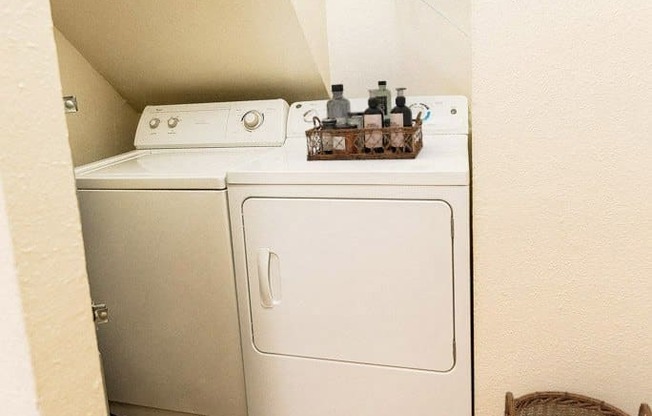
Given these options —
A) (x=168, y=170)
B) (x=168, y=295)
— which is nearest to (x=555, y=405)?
(x=168, y=295)

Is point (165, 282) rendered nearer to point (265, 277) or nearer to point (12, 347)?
point (265, 277)

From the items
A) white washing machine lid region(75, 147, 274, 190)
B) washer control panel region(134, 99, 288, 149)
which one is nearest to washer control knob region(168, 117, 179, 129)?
washer control panel region(134, 99, 288, 149)

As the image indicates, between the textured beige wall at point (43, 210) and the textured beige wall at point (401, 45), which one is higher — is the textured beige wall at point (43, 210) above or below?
below

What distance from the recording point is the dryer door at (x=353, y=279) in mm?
1662

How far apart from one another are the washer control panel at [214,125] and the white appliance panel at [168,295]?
1.74 feet

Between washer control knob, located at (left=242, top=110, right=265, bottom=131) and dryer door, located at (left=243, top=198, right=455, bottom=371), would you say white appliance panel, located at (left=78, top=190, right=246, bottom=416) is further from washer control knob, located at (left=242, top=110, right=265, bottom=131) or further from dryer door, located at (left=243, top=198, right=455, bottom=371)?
washer control knob, located at (left=242, top=110, right=265, bottom=131)

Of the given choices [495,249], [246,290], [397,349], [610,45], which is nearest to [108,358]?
[246,290]

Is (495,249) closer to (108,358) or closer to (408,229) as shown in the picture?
(408,229)

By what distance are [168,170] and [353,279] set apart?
0.71 m

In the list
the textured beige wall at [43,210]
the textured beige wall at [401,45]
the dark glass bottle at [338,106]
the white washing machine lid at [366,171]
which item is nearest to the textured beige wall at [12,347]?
the textured beige wall at [43,210]

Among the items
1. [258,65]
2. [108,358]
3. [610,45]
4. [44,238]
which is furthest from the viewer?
[258,65]

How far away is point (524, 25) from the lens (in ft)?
4.71

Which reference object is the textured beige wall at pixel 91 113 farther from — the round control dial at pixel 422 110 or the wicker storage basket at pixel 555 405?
the wicker storage basket at pixel 555 405

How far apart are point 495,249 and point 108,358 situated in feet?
4.50
